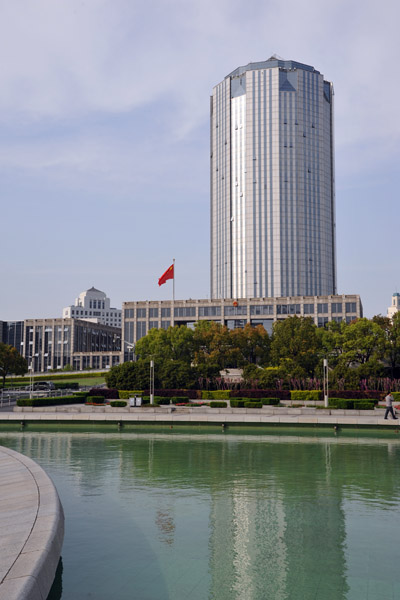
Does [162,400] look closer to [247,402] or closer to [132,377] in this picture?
[132,377]

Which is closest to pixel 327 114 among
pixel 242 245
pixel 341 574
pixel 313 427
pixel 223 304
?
pixel 242 245

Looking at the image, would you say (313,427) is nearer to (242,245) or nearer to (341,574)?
(341,574)

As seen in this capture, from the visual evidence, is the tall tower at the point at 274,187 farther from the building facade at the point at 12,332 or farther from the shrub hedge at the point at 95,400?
the shrub hedge at the point at 95,400

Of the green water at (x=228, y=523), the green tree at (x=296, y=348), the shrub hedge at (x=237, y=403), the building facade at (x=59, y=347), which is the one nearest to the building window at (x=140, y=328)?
the building facade at (x=59, y=347)

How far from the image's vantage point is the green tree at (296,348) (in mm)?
66500

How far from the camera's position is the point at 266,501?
60.1 ft

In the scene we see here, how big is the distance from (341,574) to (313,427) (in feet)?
89.4

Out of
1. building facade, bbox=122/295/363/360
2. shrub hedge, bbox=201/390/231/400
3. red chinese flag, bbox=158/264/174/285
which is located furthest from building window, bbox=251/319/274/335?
shrub hedge, bbox=201/390/231/400

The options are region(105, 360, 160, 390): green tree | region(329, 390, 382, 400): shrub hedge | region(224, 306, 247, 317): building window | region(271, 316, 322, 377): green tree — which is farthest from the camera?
region(224, 306, 247, 317): building window

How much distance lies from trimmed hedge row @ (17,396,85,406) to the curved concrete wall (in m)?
37.1

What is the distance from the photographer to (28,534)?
1157 centimetres

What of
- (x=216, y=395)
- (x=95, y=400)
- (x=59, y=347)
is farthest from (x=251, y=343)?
(x=59, y=347)

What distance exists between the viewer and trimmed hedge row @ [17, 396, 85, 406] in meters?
53.2

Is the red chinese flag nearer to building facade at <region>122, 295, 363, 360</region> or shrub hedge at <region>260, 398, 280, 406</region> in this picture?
shrub hedge at <region>260, 398, 280, 406</region>
